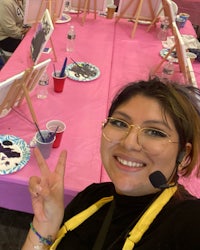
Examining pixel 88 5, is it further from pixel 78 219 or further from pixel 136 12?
pixel 78 219

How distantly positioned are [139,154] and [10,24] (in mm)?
2390

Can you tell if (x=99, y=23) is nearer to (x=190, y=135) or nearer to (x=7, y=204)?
(x=7, y=204)

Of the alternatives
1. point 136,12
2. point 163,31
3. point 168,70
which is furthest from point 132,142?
point 136,12

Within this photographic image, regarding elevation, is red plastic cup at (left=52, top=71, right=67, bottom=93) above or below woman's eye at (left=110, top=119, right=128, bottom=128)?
below

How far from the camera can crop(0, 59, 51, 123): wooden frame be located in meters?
1.49

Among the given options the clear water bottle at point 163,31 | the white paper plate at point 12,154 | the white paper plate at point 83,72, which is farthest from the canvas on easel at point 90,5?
the white paper plate at point 12,154

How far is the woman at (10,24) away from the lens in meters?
2.76

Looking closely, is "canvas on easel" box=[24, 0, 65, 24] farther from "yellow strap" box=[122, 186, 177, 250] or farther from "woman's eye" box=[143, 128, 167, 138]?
"yellow strap" box=[122, 186, 177, 250]

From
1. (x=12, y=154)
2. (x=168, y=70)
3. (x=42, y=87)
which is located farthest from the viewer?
(x=168, y=70)

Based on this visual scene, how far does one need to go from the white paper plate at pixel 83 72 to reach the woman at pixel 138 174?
1.14 metres

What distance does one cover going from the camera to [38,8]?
247 cm

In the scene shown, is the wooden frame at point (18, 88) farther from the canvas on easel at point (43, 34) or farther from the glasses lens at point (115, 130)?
the glasses lens at point (115, 130)

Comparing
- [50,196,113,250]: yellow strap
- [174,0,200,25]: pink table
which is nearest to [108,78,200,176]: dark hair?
[50,196,113,250]: yellow strap

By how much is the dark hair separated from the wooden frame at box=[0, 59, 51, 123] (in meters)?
0.69
